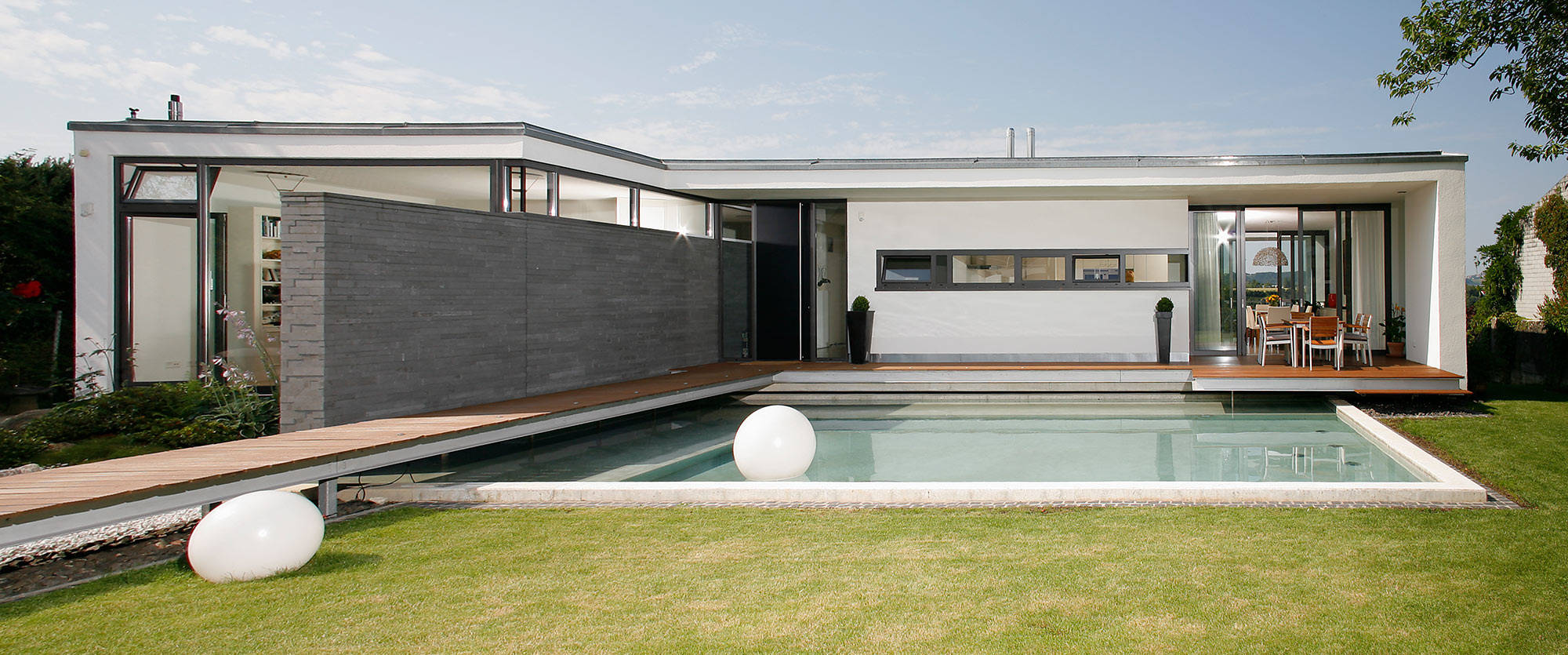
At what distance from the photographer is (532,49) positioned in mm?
18766

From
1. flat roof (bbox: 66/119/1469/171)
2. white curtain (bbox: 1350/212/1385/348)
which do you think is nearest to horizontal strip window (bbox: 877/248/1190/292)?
flat roof (bbox: 66/119/1469/171)

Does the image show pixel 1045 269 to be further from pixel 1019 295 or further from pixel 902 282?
pixel 902 282

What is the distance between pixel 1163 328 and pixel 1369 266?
3662 mm

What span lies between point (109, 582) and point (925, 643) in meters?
3.97

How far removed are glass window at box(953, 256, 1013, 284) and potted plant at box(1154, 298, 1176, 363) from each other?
7.12 feet

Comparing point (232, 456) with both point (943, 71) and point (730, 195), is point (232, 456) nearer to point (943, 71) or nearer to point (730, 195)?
point (730, 195)

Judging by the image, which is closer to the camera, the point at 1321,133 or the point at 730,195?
the point at 730,195

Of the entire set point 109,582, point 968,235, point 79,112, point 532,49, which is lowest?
point 109,582

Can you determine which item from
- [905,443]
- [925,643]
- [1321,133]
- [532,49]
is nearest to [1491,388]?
[905,443]

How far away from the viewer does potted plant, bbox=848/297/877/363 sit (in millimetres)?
12445

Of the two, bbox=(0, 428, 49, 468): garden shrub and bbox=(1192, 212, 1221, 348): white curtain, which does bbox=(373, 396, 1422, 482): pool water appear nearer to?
bbox=(1192, 212, 1221, 348): white curtain

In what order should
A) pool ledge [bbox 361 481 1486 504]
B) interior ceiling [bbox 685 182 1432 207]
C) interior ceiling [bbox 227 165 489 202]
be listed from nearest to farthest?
1. pool ledge [bbox 361 481 1486 504]
2. interior ceiling [bbox 227 165 489 202]
3. interior ceiling [bbox 685 182 1432 207]

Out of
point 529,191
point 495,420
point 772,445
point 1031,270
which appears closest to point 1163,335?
point 1031,270

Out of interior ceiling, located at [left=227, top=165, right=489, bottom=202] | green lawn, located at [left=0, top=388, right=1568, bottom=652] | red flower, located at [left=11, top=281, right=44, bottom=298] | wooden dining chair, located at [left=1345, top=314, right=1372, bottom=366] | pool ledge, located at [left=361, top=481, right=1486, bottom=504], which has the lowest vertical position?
green lawn, located at [left=0, top=388, right=1568, bottom=652]
